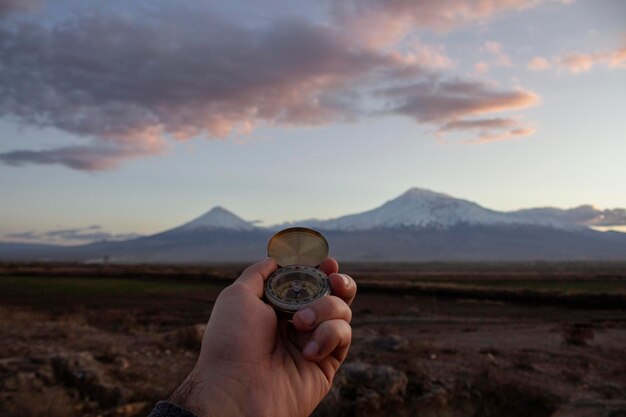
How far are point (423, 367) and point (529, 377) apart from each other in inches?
135

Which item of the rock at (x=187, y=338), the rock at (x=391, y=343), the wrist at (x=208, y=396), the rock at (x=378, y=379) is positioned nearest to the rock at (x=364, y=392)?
the rock at (x=378, y=379)

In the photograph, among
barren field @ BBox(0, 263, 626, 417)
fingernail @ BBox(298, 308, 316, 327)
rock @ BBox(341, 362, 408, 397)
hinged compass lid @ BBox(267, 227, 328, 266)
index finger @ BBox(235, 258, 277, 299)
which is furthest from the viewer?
rock @ BBox(341, 362, 408, 397)

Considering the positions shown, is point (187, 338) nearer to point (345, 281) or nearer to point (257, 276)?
point (257, 276)

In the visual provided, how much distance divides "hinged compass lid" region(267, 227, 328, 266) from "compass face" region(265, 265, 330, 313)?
0.70 feet

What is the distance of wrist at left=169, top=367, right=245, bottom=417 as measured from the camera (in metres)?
3.13

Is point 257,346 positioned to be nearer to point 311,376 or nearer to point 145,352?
point 311,376

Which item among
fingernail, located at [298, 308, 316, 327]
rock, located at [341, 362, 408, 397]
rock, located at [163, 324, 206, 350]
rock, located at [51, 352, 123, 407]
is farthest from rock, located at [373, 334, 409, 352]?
fingernail, located at [298, 308, 316, 327]

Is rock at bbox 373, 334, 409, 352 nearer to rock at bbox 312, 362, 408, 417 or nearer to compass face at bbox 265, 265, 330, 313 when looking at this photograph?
rock at bbox 312, 362, 408, 417

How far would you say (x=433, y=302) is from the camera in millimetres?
42531

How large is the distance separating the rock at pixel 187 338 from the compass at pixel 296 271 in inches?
596

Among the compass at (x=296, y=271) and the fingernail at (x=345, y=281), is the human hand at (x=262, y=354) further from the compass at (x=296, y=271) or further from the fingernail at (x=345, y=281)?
the compass at (x=296, y=271)

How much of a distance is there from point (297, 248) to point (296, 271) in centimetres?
33

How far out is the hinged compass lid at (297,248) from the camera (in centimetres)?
458

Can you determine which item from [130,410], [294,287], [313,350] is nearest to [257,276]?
[294,287]
